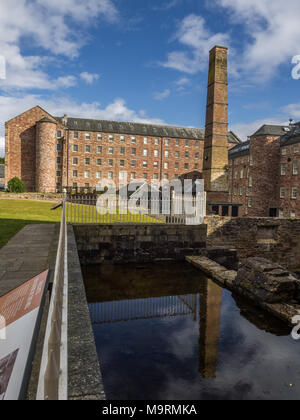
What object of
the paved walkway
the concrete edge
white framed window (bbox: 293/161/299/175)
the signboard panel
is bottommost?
the concrete edge

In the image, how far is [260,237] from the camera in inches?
696

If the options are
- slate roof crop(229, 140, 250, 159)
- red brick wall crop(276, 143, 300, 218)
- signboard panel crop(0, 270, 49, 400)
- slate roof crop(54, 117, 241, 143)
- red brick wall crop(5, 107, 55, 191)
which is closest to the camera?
signboard panel crop(0, 270, 49, 400)

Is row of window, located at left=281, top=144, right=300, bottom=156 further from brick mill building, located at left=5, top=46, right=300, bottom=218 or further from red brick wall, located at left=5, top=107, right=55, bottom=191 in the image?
red brick wall, located at left=5, top=107, right=55, bottom=191

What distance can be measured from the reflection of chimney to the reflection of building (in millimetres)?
17511

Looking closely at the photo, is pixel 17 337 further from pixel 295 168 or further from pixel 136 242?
pixel 295 168

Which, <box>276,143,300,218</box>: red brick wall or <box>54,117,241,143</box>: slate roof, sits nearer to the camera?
<box>276,143,300,218</box>: red brick wall

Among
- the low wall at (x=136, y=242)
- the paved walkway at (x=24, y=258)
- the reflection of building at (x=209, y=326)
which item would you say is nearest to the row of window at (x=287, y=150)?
the low wall at (x=136, y=242)

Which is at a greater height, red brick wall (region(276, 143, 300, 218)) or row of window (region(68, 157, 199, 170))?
row of window (region(68, 157, 199, 170))

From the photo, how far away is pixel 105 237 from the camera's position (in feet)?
41.8

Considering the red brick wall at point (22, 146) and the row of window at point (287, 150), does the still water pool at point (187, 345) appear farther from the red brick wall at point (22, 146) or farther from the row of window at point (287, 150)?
the red brick wall at point (22, 146)

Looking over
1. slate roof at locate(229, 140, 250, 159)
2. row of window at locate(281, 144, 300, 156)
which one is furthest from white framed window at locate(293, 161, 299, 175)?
slate roof at locate(229, 140, 250, 159)

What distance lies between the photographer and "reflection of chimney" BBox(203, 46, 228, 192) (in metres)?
26.3

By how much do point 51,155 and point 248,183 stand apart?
3347cm

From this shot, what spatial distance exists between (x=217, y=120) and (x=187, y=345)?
79.2 ft
